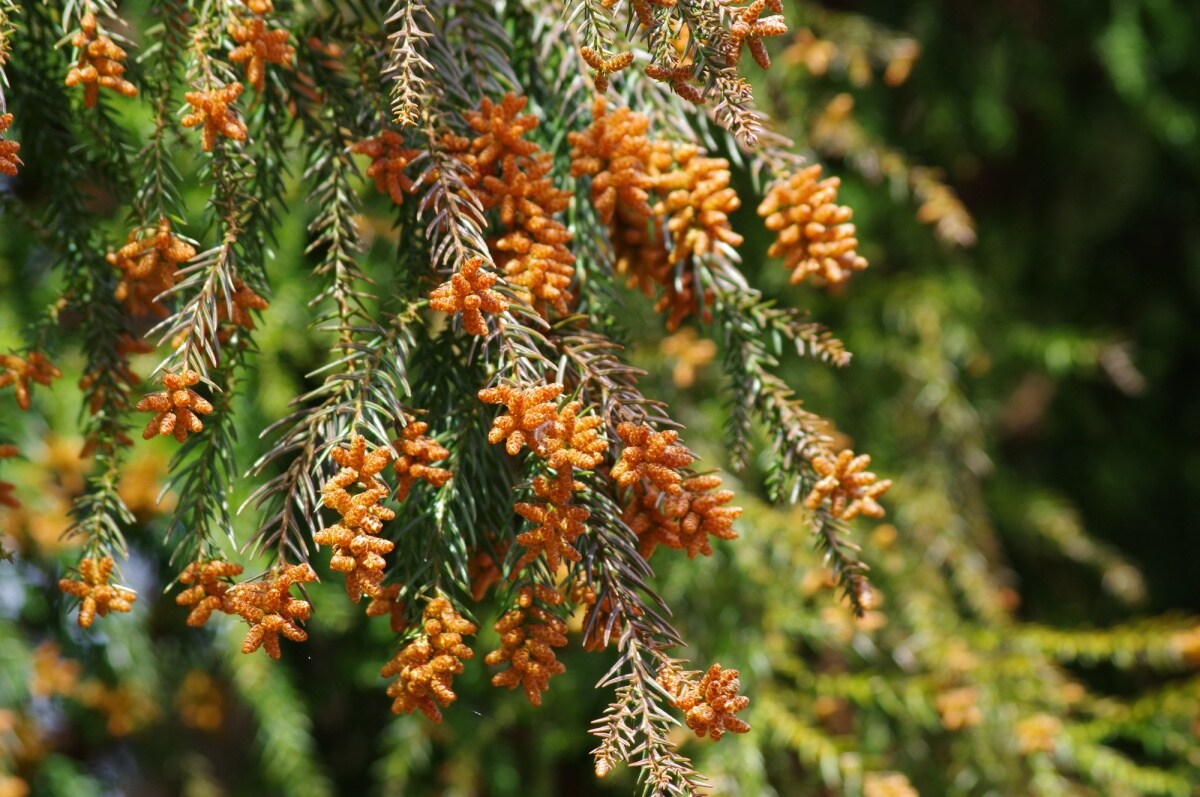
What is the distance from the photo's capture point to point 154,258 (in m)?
0.71

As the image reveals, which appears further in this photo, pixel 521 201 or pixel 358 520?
pixel 521 201

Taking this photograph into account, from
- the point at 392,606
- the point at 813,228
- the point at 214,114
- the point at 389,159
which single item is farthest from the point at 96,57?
the point at 813,228

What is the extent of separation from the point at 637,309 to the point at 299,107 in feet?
2.00

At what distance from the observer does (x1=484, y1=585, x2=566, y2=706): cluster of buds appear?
650 mm

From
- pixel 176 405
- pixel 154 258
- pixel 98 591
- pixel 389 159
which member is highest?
pixel 389 159

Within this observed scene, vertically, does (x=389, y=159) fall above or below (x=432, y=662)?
above

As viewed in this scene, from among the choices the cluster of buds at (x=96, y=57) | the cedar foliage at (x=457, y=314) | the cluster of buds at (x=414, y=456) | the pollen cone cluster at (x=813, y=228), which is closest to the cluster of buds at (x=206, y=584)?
the cedar foliage at (x=457, y=314)

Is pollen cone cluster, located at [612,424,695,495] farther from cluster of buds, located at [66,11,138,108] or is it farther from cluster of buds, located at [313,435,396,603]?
cluster of buds, located at [66,11,138,108]

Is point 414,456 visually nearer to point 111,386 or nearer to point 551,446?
point 551,446

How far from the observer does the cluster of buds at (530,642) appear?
2.13 feet

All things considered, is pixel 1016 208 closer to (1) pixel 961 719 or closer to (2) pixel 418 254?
(1) pixel 961 719

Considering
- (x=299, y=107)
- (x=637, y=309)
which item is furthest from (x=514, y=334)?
(x=637, y=309)

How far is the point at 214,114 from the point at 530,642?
40cm

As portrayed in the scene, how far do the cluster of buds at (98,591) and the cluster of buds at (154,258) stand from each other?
0.62ft
